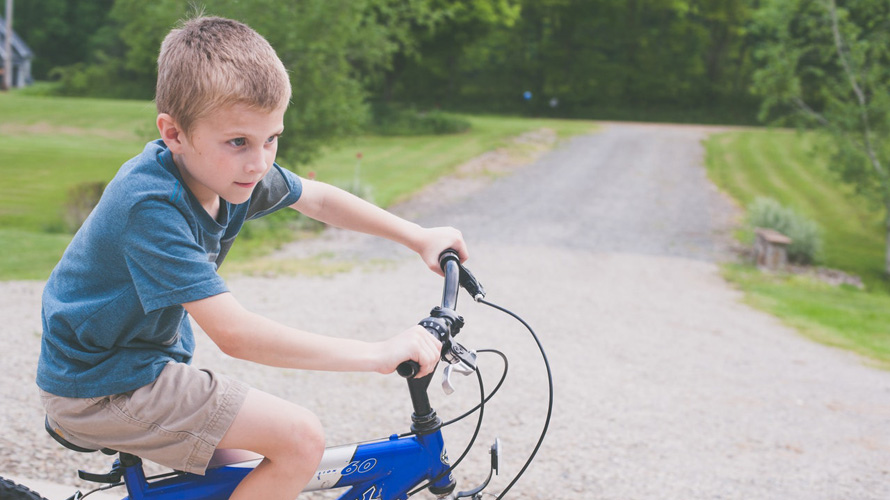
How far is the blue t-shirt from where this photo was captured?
1.76 meters

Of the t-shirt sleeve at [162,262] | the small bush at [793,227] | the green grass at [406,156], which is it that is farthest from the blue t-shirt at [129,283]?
the small bush at [793,227]

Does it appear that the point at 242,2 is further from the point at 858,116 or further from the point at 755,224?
the point at 858,116

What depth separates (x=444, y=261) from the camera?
226cm

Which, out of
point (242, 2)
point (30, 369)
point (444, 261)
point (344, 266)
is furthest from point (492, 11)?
point (444, 261)

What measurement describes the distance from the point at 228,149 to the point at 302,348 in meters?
0.50

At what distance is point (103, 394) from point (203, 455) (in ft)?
0.94

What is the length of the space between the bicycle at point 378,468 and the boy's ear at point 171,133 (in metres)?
0.75

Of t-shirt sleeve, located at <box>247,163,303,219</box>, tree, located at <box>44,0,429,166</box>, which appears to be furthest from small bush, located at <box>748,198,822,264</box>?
t-shirt sleeve, located at <box>247,163,303,219</box>

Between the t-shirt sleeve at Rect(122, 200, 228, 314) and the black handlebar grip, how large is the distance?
45 cm

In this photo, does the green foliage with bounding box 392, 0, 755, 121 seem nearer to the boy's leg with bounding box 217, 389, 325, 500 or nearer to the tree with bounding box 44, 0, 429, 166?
the tree with bounding box 44, 0, 429, 166

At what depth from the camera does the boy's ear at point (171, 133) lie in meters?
1.82

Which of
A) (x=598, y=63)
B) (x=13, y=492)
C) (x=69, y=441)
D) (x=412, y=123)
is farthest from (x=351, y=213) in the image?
(x=598, y=63)

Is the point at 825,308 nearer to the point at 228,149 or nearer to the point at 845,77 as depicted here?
the point at 845,77

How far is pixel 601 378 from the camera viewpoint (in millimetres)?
6414
